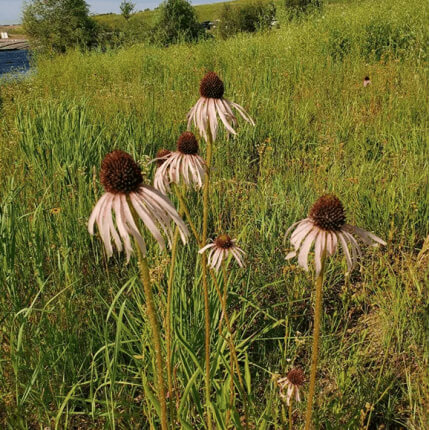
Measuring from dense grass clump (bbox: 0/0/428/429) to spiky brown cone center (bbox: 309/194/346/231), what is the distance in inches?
17.3

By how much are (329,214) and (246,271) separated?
959mm

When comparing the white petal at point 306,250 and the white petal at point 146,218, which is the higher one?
the white petal at point 146,218

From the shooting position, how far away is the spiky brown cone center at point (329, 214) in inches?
24.8

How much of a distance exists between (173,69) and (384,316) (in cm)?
473

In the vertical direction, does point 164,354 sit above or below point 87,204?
below

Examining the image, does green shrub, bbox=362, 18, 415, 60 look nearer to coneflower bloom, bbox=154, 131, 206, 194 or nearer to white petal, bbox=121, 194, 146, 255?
coneflower bloom, bbox=154, 131, 206, 194

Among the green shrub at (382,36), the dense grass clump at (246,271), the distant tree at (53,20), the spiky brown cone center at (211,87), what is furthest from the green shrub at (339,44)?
the distant tree at (53,20)

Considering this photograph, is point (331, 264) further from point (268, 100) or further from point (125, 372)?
point (268, 100)

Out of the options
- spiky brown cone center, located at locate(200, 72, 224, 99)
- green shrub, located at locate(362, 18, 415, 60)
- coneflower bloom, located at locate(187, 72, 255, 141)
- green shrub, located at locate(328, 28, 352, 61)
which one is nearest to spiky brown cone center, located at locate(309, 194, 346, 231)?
coneflower bloom, located at locate(187, 72, 255, 141)

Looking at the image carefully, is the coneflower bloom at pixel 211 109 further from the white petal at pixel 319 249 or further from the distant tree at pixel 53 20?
the distant tree at pixel 53 20

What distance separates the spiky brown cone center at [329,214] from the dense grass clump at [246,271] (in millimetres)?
440

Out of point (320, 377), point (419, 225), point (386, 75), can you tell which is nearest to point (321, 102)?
point (386, 75)

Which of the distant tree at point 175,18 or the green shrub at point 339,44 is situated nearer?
the green shrub at point 339,44

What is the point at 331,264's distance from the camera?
63.2 inches
